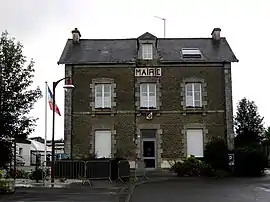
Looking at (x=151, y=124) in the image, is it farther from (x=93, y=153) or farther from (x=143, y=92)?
(x=93, y=153)

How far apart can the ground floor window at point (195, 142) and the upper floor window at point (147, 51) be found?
545cm

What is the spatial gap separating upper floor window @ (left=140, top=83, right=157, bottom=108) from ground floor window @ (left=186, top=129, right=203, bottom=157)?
9.48ft

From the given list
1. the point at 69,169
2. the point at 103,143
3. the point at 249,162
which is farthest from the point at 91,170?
the point at 249,162

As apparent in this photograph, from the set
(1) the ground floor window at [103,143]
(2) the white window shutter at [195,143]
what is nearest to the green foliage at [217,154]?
(2) the white window shutter at [195,143]

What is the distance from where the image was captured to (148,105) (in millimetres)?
29375

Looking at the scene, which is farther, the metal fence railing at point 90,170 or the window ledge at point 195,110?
the window ledge at point 195,110

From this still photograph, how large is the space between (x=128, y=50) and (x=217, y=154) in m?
9.47

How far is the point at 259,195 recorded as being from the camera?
15172 mm

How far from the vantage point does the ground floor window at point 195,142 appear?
2886 cm

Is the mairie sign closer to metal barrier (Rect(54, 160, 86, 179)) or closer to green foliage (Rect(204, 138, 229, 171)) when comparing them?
green foliage (Rect(204, 138, 229, 171))

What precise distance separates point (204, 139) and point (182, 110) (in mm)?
A: 2259

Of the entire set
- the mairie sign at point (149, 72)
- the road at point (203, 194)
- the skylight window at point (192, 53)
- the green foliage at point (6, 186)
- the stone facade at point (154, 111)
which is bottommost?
the road at point (203, 194)

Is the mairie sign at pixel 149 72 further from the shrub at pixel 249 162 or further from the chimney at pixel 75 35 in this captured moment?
the shrub at pixel 249 162

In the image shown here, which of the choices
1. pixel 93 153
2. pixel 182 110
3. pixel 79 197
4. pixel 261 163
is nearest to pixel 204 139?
pixel 182 110
